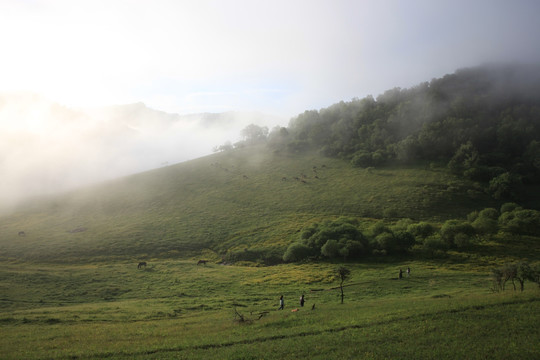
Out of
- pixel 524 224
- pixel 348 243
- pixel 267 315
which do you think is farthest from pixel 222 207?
pixel 524 224

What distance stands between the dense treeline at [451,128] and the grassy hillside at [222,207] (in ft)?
31.2

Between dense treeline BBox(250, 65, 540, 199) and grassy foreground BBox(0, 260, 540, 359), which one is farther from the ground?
dense treeline BBox(250, 65, 540, 199)

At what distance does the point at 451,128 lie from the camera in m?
122

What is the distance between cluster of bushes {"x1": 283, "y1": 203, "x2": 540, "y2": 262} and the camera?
60344 millimetres

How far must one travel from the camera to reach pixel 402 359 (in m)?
17.6

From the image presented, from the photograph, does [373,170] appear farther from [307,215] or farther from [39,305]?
[39,305]

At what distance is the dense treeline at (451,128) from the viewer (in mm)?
108500

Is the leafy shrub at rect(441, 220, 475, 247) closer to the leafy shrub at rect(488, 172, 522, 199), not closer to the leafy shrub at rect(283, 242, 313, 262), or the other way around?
the leafy shrub at rect(283, 242, 313, 262)

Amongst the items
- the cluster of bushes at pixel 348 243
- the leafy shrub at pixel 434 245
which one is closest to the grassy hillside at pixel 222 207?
the cluster of bushes at pixel 348 243

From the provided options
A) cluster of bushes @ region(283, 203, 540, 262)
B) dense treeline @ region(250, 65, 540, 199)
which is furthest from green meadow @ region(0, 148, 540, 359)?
dense treeline @ region(250, 65, 540, 199)

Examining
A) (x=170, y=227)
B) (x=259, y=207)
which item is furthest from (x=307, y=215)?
(x=170, y=227)

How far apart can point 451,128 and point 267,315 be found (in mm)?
120865

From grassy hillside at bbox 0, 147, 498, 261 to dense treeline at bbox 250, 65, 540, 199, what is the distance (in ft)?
31.2

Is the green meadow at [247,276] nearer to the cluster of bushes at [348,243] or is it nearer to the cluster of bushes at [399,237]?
the cluster of bushes at [399,237]
